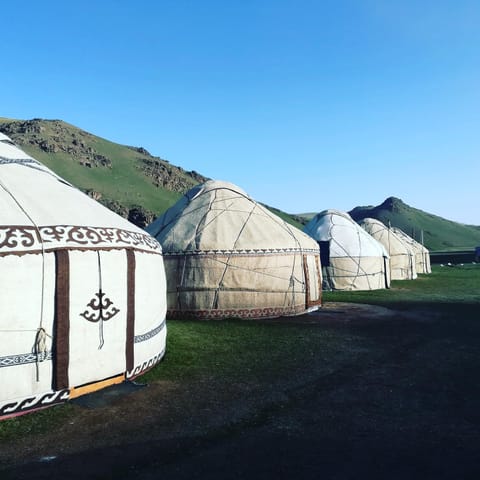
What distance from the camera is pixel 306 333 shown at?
30.6 ft

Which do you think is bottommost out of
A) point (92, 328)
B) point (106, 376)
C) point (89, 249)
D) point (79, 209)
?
point (106, 376)

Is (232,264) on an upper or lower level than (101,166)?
lower

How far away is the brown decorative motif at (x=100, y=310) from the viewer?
5.23 meters

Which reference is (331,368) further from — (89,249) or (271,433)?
(89,249)

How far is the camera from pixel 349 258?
19.2m

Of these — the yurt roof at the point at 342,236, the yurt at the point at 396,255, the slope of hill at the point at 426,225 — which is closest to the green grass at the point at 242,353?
the yurt roof at the point at 342,236

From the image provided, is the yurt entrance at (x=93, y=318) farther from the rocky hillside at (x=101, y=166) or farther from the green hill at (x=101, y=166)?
the rocky hillside at (x=101, y=166)

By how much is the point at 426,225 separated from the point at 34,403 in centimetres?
12043

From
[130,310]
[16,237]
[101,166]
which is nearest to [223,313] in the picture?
[130,310]

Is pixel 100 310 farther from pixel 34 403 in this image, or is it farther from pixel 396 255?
pixel 396 255

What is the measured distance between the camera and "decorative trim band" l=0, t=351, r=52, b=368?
4.55m

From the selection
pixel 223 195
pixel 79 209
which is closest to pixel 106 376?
pixel 79 209

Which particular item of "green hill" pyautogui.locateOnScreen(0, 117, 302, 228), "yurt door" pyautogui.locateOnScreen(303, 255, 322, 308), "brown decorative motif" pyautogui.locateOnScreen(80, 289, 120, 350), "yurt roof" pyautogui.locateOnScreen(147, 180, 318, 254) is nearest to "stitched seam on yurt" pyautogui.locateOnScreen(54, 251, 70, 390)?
"brown decorative motif" pyautogui.locateOnScreen(80, 289, 120, 350)

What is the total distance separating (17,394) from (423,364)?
538cm
